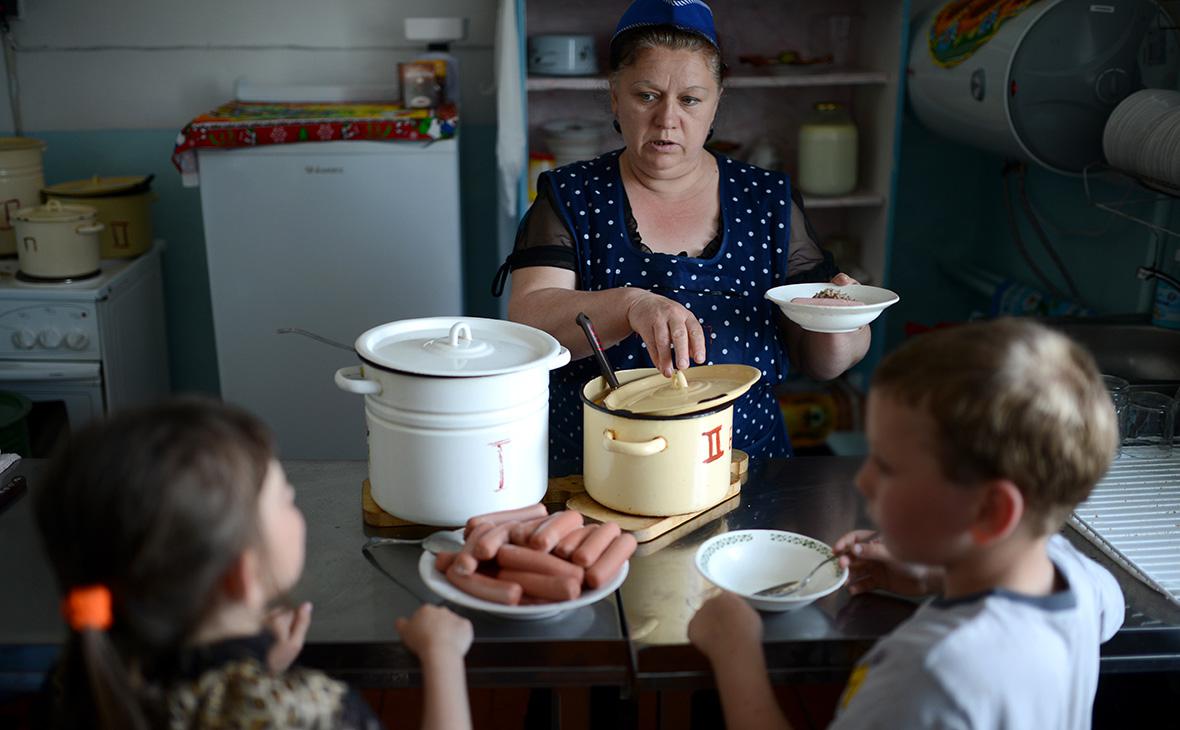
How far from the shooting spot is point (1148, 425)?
196 centimetres

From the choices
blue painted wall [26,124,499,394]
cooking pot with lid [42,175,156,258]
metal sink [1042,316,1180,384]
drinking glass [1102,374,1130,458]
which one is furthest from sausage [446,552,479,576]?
blue painted wall [26,124,499,394]

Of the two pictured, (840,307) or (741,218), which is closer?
(840,307)

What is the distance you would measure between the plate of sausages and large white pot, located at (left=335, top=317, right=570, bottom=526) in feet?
0.24

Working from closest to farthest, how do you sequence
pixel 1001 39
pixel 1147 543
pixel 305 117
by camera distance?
1. pixel 1147 543
2. pixel 1001 39
3. pixel 305 117

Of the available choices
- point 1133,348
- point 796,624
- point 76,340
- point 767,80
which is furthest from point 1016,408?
point 76,340

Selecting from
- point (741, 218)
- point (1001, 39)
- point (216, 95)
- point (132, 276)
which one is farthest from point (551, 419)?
point (216, 95)

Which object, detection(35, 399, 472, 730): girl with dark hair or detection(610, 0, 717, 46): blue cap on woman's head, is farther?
detection(610, 0, 717, 46): blue cap on woman's head

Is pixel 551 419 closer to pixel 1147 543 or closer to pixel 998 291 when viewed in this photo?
pixel 1147 543

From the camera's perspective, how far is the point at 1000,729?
3.51 feet

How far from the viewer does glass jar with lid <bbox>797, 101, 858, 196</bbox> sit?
3506 millimetres

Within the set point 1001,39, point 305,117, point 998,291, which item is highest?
point 1001,39

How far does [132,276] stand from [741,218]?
83.1 inches

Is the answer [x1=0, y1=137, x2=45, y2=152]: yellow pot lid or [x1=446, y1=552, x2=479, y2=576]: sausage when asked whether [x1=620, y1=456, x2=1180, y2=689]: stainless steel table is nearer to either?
[x1=446, y1=552, x2=479, y2=576]: sausage

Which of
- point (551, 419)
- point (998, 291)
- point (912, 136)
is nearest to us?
point (551, 419)
